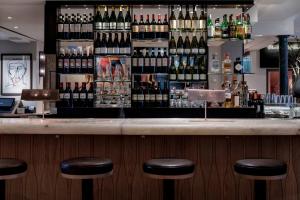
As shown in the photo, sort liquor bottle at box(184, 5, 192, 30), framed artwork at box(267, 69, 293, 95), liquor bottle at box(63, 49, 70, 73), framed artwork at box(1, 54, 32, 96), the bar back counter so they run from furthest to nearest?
framed artwork at box(267, 69, 293, 95), framed artwork at box(1, 54, 32, 96), liquor bottle at box(63, 49, 70, 73), liquor bottle at box(184, 5, 192, 30), the bar back counter

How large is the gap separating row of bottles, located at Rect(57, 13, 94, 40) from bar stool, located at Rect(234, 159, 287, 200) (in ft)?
11.6

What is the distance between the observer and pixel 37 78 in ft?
37.5

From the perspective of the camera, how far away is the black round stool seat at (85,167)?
Answer: 92.4 inches

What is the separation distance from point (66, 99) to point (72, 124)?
291 cm

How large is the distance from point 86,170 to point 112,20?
133 inches

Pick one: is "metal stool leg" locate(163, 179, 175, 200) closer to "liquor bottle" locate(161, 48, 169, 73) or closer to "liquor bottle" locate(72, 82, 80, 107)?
"liquor bottle" locate(161, 48, 169, 73)

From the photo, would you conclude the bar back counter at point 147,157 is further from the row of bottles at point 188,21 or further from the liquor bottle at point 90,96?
the row of bottles at point 188,21

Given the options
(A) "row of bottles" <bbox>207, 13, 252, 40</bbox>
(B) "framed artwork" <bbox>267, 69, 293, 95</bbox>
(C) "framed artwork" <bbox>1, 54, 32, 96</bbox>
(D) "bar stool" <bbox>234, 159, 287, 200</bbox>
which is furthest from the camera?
(B) "framed artwork" <bbox>267, 69, 293, 95</bbox>

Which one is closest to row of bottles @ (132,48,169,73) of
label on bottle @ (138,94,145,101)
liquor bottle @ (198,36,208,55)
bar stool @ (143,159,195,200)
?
label on bottle @ (138,94,145,101)

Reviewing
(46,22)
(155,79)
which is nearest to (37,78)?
(46,22)

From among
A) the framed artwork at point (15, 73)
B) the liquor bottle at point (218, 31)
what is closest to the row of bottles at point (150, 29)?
the liquor bottle at point (218, 31)

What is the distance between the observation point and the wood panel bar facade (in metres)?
2.86

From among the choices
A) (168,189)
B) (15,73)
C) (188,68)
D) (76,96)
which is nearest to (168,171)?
(168,189)

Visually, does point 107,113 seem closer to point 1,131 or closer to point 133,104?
point 133,104
